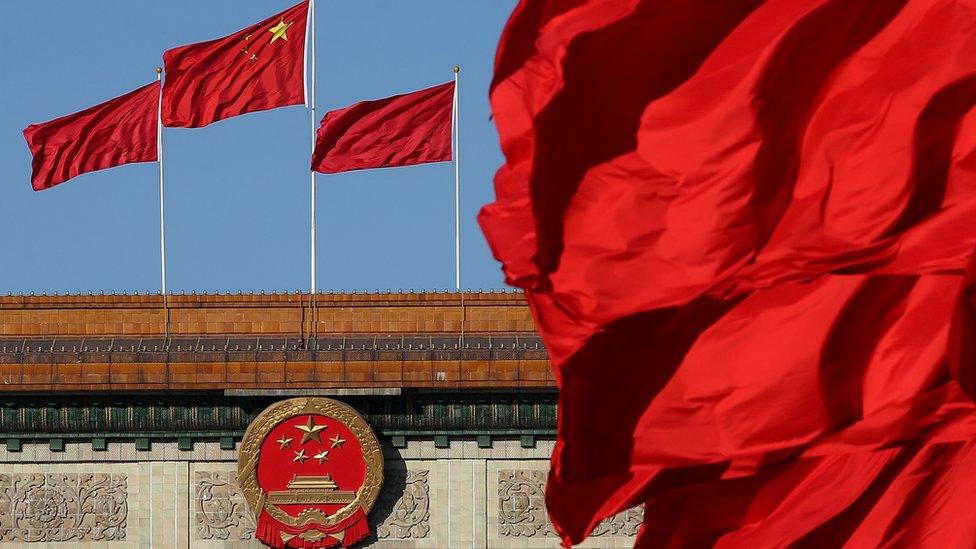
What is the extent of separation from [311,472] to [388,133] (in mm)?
5656

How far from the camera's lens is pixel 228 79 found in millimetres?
32562

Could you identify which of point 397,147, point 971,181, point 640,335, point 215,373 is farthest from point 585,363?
point 397,147

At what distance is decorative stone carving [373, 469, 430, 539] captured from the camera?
99.6ft

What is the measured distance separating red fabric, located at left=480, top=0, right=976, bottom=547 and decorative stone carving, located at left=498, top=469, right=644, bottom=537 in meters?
17.1

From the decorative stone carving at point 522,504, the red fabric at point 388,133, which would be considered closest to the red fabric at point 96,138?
the red fabric at point 388,133

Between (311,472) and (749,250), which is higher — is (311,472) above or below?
below

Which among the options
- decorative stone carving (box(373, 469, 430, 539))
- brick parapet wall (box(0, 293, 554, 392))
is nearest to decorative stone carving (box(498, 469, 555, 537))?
decorative stone carving (box(373, 469, 430, 539))

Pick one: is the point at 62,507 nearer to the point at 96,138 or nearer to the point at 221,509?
the point at 221,509

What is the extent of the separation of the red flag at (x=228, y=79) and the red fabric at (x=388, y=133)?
82 cm

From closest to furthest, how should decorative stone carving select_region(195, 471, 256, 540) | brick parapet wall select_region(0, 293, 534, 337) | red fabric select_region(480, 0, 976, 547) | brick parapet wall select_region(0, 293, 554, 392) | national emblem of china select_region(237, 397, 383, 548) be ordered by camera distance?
red fabric select_region(480, 0, 976, 547)
national emblem of china select_region(237, 397, 383, 548)
brick parapet wall select_region(0, 293, 554, 392)
decorative stone carving select_region(195, 471, 256, 540)
brick parapet wall select_region(0, 293, 534, 337)

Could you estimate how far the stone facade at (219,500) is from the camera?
30.4 metres

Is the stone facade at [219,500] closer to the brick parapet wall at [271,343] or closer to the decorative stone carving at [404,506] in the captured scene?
the decorative stone carving at [404,506]

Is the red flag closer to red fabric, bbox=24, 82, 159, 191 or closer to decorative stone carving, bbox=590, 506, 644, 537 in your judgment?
red fabric, bbox=24, 82, 159, 191

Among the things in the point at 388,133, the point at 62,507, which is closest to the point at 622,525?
the point at 388,133
